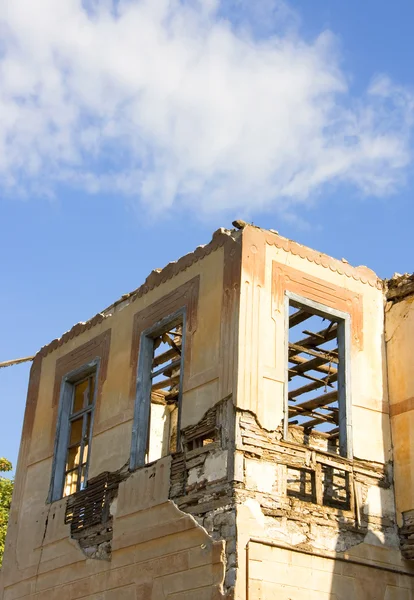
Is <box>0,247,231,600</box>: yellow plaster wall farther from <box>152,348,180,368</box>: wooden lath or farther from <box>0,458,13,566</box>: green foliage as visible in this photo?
<box>0,458,13,566</box>: green foliage

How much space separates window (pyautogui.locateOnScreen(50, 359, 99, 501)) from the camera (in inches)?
524

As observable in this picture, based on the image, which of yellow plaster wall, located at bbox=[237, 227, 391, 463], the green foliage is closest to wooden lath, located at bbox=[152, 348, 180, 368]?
yellow plaster wall, located at bbox=[237, 227, 391, 463]

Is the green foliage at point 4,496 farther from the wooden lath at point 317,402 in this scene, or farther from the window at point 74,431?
the wooden lath at point 317,402

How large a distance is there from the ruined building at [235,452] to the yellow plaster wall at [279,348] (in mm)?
20

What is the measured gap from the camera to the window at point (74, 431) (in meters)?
13.3

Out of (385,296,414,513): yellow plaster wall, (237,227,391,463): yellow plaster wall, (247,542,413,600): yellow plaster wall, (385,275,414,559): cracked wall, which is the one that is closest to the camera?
(247,542,413,600): yellow plaster wall

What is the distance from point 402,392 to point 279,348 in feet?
6.42

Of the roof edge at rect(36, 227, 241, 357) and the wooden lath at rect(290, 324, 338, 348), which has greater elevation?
the roof edge at rect(36, 227, 241, 357)

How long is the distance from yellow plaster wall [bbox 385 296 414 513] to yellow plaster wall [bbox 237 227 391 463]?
0.37 ft

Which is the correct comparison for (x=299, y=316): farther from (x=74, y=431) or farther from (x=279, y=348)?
(x=74, y=431)

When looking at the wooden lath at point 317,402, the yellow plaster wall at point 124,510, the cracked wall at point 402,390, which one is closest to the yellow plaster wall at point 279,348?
the cracked wall at point 402,390

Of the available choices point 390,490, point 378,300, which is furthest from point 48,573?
point 378,300

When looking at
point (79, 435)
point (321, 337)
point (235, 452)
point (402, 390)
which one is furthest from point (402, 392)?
point (79, 435)

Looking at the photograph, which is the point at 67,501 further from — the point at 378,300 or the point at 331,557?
the point at 378,300
